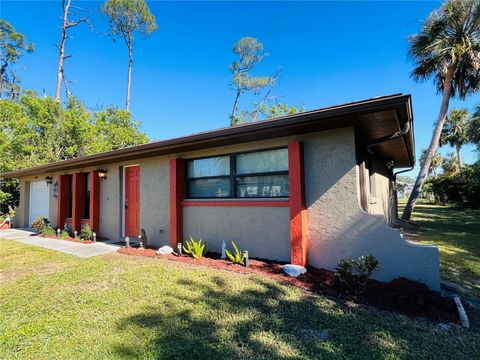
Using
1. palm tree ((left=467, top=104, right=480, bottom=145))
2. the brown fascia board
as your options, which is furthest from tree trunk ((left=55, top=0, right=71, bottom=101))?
palm tree ((left=467, top=104, right=480, bottom=145))

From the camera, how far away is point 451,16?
1077 centimetres

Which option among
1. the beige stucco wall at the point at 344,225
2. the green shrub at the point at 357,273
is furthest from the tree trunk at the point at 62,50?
the green shrub at the point at 357,273

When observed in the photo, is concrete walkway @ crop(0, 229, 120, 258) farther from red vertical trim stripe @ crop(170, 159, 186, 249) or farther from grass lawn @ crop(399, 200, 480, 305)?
grass lawn @ crop(399, 200, 480, 305)

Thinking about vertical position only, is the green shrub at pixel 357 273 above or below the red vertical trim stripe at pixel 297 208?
below

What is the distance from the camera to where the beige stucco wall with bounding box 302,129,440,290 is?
4000mm

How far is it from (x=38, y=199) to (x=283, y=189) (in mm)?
12913

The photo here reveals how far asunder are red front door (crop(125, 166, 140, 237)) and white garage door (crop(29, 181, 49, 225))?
19.7 feet

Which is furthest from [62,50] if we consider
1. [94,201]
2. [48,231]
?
[94,201]

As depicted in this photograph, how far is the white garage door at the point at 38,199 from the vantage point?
12.0 m

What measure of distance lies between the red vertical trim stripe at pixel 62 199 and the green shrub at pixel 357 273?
1085 cm

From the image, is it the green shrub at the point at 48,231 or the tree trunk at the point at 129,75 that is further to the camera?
the tree trunk at the point at 129,75

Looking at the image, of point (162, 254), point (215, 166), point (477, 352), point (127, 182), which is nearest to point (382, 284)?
point (477, 352)

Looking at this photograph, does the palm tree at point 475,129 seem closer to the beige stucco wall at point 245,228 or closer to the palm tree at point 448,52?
the palm tree at point 448,52

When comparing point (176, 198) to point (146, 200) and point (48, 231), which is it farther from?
point (48, 231)
